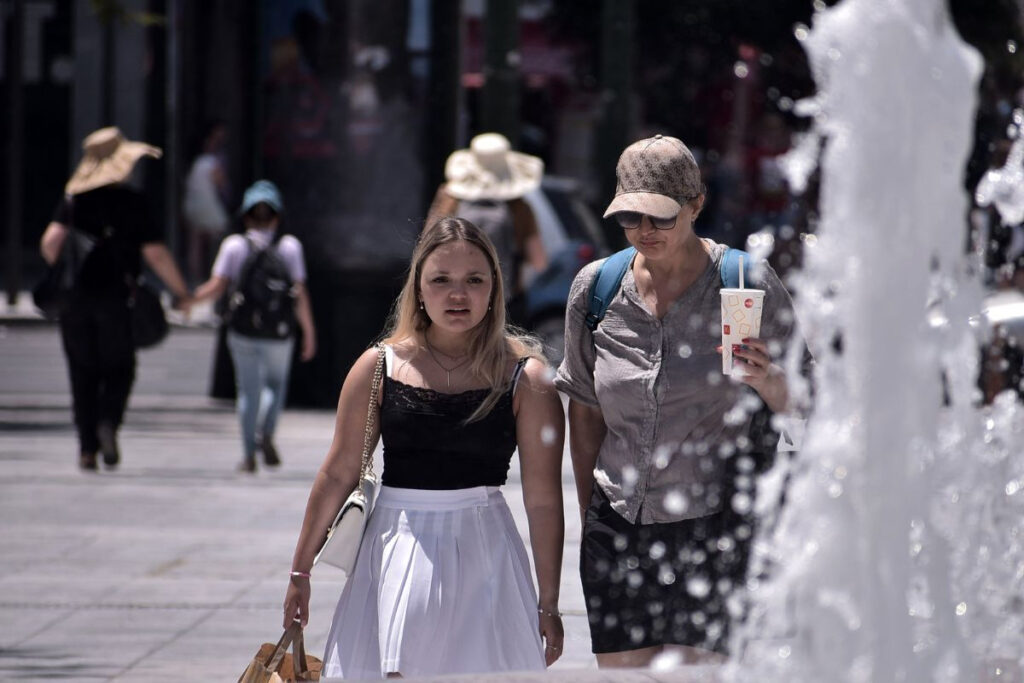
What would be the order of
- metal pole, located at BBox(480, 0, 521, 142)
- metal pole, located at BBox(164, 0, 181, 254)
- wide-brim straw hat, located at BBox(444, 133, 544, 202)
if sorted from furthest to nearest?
1. metal pole, located at BBox(164, 0, 181, 254)
2. metal pole, located at BBox(480, 0, 521, 142)
3. wide-brim straw hat, located at BBox(444, 133, 544, 202)

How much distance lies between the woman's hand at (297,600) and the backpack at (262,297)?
6094mm

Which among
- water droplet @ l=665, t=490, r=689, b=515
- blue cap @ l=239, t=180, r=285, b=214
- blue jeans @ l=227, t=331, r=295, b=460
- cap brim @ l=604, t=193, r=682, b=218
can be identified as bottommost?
blue jeans @ l=227, t=331, r=295, b=460

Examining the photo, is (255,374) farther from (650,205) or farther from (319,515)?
(650,205)

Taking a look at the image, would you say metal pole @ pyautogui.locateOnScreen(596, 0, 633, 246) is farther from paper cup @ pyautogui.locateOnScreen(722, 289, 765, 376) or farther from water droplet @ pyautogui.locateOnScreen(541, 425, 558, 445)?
paper cup @ pyautogui.locateOnScreen(722, 289, 765, 376)

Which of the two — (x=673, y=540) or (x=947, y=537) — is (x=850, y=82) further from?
(x=673, y=540)

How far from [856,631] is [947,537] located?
0.43 meters

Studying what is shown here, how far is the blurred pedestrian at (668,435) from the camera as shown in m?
4.54

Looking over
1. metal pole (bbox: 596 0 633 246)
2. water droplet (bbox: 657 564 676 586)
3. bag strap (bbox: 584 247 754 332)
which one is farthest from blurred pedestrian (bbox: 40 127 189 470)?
metal pole (bbox: 596 0 633 246)

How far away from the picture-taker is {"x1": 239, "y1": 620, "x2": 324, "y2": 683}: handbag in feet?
13.9

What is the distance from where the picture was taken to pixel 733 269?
461 cm

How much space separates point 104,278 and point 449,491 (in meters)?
6.42

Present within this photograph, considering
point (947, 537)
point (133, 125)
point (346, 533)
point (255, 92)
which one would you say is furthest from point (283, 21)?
point (133, 125)

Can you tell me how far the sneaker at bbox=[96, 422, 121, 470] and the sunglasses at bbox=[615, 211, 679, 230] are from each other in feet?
22.3

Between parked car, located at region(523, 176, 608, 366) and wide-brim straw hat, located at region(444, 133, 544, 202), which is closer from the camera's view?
wide-brim straw hat, located at region(444, 133, 544, 202)
